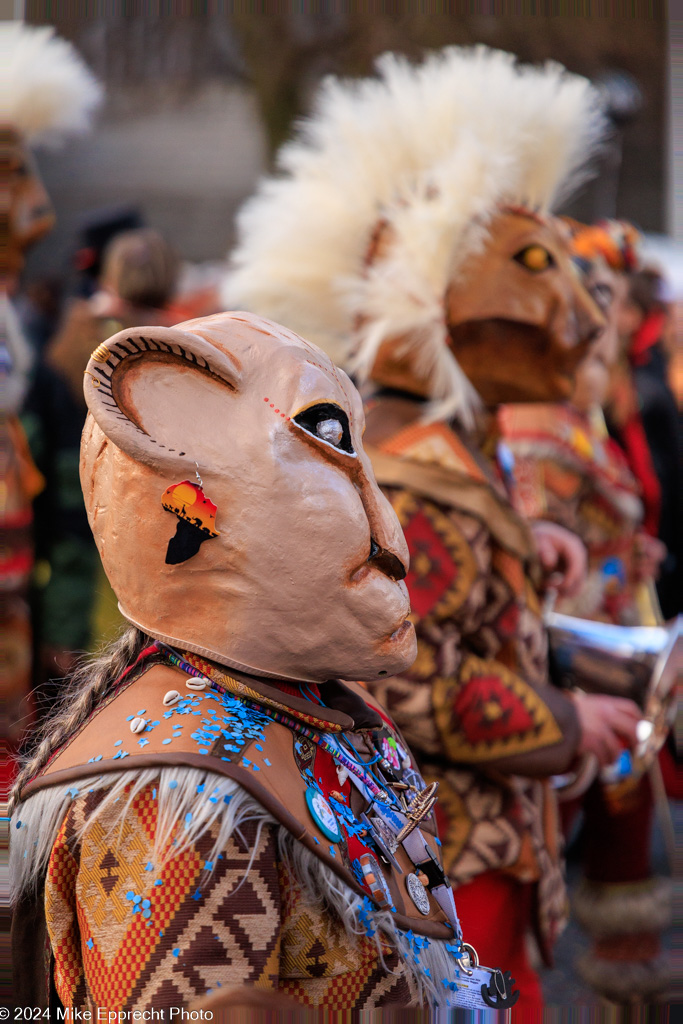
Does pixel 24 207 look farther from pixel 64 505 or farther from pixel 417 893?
pixel 417 893

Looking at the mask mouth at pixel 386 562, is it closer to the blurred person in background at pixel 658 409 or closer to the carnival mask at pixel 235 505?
the carnival mask at pixel 235 505

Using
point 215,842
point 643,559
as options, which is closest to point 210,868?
point 215,842

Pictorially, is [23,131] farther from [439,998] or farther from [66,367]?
[439,998]

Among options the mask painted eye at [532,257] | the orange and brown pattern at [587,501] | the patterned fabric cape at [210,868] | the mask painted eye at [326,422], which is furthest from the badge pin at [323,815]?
the orange and brown pattern at [587,501]

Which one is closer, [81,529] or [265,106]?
[81,529]

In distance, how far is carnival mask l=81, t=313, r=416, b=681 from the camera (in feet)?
4.17

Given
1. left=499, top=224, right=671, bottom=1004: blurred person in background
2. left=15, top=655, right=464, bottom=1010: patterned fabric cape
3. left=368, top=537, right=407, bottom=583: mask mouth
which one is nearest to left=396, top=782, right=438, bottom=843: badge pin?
left=15, top=655, right=464, bottom=1010: patterned fabric cape

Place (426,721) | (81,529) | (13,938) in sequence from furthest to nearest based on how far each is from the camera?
1. (81,529)
2. (426,721)
3. (13,938)

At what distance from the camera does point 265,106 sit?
626cm

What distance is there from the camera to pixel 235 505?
50.4 inches

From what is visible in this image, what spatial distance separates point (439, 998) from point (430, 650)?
0.83m

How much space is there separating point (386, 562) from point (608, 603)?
246cm

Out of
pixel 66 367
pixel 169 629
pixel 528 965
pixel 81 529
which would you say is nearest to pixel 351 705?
pixel 169 629

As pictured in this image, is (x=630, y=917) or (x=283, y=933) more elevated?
(x=283, y=933)
